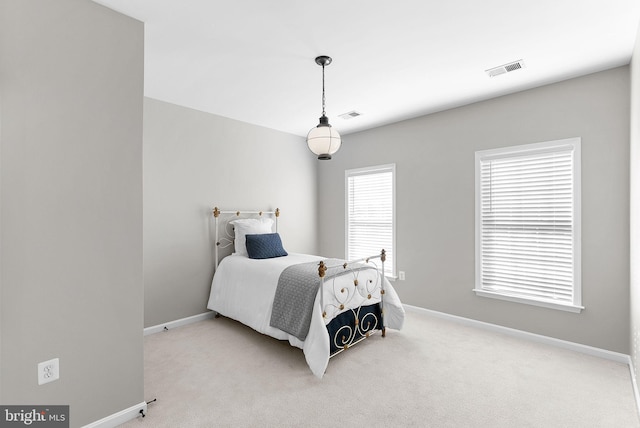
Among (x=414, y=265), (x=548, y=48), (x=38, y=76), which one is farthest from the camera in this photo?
(x=414, y=265)

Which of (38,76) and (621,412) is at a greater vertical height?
(38,76)

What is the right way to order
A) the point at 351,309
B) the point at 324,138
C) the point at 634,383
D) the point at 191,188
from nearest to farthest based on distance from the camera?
the point at 634,383 → the point at 324,138 → the point at 351,309 → the point at 191,188

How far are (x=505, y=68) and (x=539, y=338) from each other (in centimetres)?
272

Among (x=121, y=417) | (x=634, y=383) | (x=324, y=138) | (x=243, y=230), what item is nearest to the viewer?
(x=121, y=417)

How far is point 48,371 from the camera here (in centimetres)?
177

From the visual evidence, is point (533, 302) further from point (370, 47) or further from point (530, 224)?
point (370, 47)

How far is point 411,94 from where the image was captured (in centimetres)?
353

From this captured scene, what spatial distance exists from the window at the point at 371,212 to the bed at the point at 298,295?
1222 mm

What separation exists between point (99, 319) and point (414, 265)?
357 cm

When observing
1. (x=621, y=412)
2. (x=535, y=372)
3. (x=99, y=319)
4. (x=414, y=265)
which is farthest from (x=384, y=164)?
(x=99, y=319)

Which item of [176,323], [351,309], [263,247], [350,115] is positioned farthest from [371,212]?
[176,323]

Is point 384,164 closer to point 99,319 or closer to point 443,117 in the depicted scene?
point 443,117

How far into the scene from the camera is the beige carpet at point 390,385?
208 cm

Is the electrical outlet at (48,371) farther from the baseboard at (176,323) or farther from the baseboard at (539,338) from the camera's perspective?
the baseboard at (539,338)
